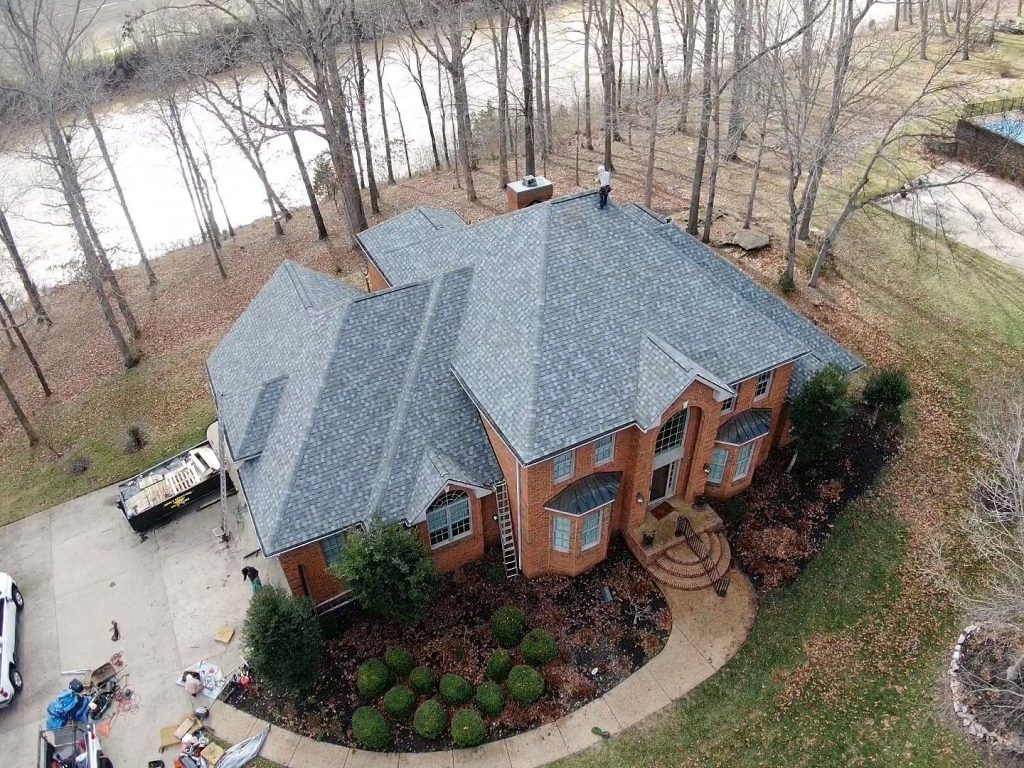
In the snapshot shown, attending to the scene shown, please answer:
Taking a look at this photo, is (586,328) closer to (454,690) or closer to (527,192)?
(527,192)

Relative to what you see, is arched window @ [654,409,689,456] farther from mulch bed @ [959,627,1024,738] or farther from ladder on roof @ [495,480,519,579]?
mulch bed @ [959,627,1024,738]

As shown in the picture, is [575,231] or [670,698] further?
[575,231]

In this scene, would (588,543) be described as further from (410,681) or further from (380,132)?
(380,132)

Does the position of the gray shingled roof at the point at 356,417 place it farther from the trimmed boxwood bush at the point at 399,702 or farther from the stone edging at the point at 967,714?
the stone edging at the point at 967,714

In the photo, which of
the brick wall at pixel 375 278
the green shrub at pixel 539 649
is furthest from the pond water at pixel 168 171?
the green shrub at pixel 539 649

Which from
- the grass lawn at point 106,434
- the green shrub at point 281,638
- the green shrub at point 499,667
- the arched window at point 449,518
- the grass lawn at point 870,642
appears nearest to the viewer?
the green shrub at point 281,638

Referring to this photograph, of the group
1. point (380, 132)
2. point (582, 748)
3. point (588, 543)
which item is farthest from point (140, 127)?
point (582, 748)

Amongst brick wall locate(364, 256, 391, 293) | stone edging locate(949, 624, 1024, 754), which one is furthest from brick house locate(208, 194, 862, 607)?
stone edging locate(949, 624, 1024, 754)
